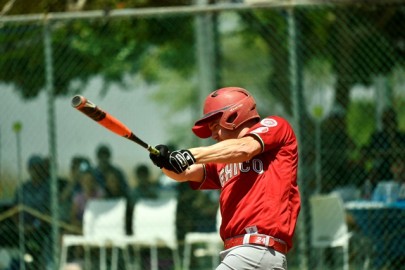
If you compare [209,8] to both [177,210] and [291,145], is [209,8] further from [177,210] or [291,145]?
[291,145]

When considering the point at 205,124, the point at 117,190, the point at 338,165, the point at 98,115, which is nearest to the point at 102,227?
the point at 117,190

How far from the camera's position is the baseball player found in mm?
5273

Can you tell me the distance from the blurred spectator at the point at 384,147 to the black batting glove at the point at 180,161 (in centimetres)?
485

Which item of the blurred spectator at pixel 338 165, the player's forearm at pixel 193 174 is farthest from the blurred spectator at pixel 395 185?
the player's forearm at pixel 193 174

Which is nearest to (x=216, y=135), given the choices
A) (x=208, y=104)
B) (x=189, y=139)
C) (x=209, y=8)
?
(x=208, y=104)

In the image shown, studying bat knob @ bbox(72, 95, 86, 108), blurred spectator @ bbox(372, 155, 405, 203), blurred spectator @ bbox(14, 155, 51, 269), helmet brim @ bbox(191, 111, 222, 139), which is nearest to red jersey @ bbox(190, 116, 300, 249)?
helmet brim @ bbox(191, 111, 222, 139)

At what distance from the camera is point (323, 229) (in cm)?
981

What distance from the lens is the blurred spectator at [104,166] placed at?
34.1ft

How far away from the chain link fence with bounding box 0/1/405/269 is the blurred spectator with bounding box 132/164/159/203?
0.5 inches

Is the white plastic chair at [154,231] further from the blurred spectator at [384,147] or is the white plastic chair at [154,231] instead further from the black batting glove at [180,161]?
the black batting glove at [180,161]

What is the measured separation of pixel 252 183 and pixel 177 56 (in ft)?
21.9

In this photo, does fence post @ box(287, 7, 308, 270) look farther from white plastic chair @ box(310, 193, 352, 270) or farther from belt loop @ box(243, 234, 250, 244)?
belt loop @ box(243, 234, 250, 244)

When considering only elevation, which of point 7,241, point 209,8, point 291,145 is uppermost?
point 209,8

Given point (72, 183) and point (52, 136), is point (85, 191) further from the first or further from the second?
point (52, 136)
